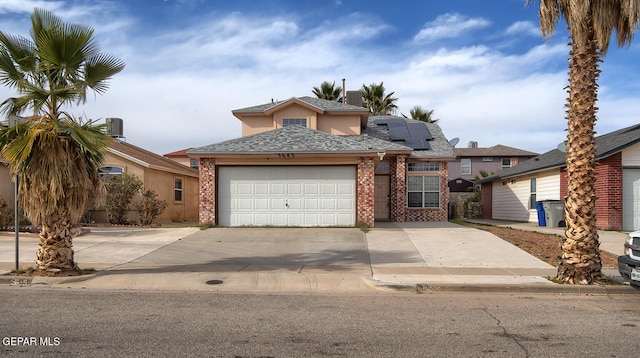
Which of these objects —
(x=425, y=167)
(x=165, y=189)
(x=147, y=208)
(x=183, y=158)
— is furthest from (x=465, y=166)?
(x=147, y=208)

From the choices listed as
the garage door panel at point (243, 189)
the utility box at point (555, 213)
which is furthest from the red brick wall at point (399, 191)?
the garage door panel at point (243, 189)

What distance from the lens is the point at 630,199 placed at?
17.5 m

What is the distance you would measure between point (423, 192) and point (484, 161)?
2570 cm

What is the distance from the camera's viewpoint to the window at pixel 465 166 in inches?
1797

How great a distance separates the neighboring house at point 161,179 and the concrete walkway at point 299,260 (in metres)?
4.69

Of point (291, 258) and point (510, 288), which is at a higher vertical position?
point (291, 258)

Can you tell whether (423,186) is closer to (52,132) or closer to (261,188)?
(261,188)

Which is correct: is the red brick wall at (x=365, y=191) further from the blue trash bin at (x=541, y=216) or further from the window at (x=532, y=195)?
the window at (x=532, y=195)

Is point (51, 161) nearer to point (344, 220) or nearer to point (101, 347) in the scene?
point (101, 347)

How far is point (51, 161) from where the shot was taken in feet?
30.5

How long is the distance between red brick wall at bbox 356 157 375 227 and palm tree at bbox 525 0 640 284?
8316mm

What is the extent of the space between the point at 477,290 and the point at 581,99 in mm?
4182

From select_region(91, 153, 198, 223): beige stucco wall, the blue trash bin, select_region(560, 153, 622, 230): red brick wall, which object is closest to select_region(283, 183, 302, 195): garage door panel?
select_region(91, 153, 198, 223): beige stucco wall

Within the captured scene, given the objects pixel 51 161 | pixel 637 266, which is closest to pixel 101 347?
pixel 51 161
